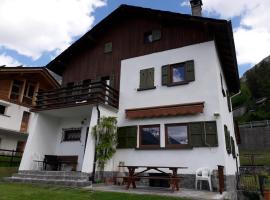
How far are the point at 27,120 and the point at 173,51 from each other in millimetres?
19316

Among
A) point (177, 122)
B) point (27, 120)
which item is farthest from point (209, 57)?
point (27, 120)

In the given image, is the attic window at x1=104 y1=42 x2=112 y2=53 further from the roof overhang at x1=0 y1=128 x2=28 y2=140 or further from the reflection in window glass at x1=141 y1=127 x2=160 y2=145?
the roof overhang at x1=0 y1=128 x2=28 y2=140

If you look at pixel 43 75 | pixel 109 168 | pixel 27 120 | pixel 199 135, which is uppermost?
pixel 43 75

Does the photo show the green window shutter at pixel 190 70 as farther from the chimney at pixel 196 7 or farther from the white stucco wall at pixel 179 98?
the chimney at pixel 196 7

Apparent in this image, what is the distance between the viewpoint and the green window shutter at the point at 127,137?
42.9ft

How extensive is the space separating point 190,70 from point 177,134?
11.2ft

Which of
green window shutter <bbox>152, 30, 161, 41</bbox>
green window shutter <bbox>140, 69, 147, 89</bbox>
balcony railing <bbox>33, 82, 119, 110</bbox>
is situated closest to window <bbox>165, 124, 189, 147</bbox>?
green window shutter <bbox>140, 69, 147, 89</bbox>

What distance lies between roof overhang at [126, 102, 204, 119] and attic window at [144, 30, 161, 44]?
4.44m

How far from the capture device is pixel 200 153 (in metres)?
11.3

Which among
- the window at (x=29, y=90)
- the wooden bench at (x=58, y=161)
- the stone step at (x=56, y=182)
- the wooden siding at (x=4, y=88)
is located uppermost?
the window at (x=29, y=90)

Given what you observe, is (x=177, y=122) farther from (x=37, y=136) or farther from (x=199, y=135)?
(x=37, y=136)

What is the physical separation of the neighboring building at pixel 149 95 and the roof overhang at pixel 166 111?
→ 51mm

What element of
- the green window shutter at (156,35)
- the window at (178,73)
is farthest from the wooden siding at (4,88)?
the window at (178,73)

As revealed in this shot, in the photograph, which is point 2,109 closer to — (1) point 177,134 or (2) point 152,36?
(2) point 152,36
